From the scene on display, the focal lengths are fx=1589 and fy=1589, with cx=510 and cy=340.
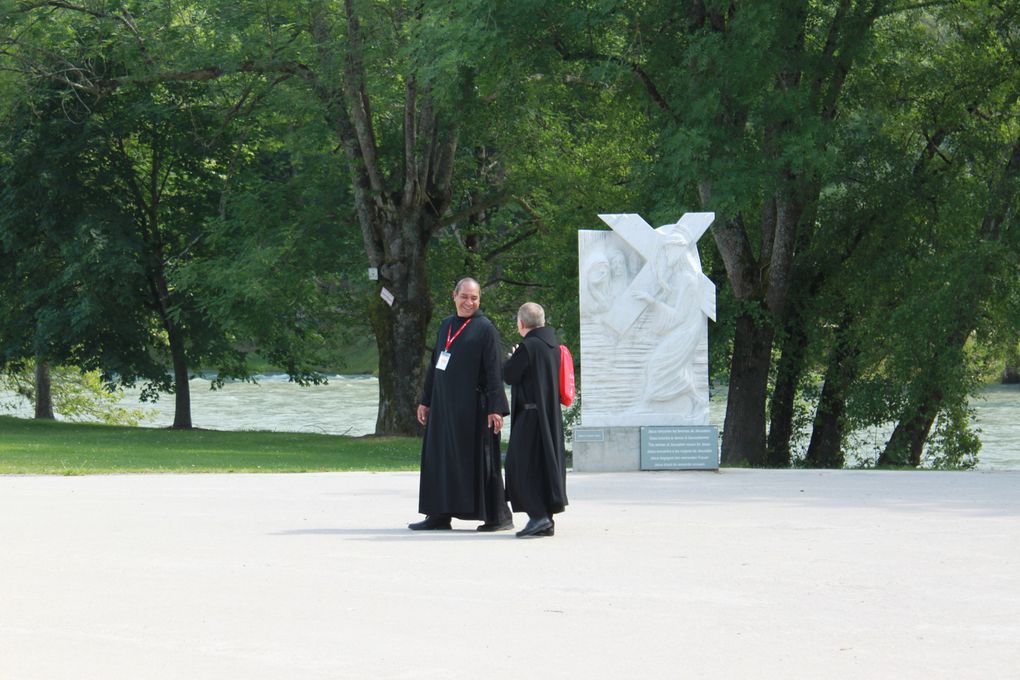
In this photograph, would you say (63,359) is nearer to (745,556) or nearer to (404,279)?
(404,279)

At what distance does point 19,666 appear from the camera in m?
6.75

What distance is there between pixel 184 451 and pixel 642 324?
9257mm

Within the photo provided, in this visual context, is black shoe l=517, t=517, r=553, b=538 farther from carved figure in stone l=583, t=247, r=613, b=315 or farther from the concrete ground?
carved figure in stone l=583, t=247, r=613, b=315

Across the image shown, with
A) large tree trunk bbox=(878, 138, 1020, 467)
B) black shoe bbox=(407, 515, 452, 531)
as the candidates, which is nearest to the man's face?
black shoe bbox=(407, 515, 452, 531)

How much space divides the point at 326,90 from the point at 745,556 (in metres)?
18.9

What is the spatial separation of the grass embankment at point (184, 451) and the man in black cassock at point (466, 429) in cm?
737

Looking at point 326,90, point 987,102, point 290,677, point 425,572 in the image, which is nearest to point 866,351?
point 987,102

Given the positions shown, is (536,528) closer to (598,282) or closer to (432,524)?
(432,524)

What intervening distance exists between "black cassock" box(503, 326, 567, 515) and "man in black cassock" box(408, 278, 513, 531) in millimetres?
144

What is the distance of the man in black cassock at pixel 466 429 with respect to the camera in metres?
11.9

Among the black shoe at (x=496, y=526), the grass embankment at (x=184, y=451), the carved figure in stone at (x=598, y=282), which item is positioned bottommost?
the black shoe at (x=496, y=526)

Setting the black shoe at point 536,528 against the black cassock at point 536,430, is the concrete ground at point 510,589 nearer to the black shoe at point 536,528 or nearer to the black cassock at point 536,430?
the black shoe at point 536,528

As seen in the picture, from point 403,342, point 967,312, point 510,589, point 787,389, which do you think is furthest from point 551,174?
point 510,589

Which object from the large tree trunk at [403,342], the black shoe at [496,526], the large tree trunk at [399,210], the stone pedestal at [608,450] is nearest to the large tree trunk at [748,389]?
the large tree trunk at [399,210]
